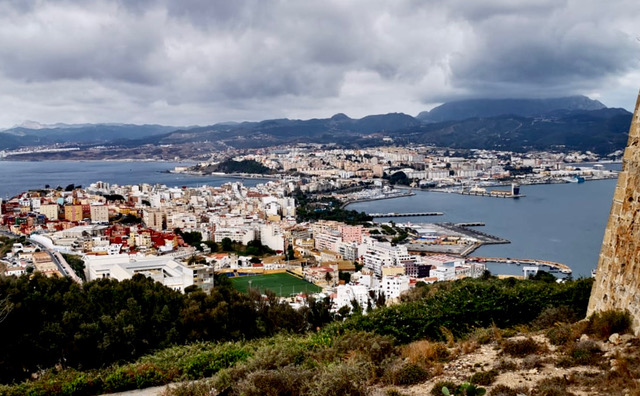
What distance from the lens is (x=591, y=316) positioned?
2354 millimetres

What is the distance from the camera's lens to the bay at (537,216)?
1752 centimetres

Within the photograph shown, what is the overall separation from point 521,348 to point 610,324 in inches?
15.1

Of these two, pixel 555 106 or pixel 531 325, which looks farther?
pixel 555 106

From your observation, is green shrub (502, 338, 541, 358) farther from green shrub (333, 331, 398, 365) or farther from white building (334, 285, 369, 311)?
white building (334, 285, 369, 311)

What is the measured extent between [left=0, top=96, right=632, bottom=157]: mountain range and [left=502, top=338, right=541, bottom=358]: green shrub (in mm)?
62949

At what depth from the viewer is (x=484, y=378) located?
1.87 metres

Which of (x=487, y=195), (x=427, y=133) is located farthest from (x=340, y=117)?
(x=487, y=195)

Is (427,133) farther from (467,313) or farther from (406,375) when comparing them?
(406,375)

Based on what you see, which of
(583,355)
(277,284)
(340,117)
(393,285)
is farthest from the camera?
(340,117)

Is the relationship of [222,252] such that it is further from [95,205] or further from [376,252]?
[95,205]

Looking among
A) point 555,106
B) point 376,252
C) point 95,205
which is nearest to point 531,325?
point 376,252

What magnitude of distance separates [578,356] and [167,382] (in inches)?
66.0

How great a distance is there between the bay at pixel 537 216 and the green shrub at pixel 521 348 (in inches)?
523

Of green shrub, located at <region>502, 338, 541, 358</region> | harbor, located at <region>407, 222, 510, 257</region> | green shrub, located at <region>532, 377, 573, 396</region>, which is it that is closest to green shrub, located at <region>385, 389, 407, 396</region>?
green shrub, located at <region>532, 377, 573, 396</region>
